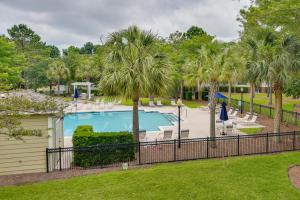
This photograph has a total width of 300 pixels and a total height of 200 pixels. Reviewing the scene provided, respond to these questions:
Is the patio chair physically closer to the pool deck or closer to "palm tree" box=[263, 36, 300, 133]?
the pool deck

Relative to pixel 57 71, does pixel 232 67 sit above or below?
below

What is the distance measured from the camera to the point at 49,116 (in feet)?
32.1

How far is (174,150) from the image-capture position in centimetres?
1062

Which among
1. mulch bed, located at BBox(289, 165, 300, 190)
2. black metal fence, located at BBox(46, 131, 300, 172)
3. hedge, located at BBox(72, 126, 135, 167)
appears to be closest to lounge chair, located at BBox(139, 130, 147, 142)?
black metal fence, located at BBox(46, 131, 300, 172)

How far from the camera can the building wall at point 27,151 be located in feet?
31.9

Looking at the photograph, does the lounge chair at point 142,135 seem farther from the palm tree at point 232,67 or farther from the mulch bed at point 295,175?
the mulch bed at point 295,175

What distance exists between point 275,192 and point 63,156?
8622mm

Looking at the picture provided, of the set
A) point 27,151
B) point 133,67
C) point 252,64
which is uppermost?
point 252,64

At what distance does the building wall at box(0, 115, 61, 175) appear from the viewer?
9.73 metres

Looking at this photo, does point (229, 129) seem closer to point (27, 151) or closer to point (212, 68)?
point (212, 68)

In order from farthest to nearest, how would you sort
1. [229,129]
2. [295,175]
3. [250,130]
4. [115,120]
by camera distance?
[115,120] < [250,130] < [229,129] < [295,175]

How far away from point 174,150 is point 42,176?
5.18 m

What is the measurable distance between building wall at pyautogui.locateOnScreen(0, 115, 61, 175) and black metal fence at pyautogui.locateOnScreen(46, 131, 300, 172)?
439mm

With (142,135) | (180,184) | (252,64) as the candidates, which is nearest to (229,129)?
(252,64)
